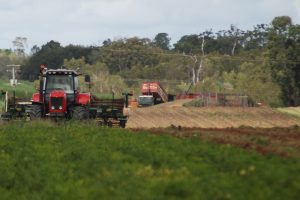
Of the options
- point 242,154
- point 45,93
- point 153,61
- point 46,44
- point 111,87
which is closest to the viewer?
point 242,154

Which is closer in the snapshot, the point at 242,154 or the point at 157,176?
the point at 157,176

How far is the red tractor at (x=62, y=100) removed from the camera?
33844 millimetres

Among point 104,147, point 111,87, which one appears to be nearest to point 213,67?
point 111,87

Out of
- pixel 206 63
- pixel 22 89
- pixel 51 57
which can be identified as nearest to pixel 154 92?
pixel 22 89

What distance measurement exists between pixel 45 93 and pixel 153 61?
10114 cm

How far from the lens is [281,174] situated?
1173cm

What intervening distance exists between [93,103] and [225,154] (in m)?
21.8

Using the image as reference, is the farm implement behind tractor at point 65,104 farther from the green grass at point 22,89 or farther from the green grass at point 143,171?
the green grass at point 22,89

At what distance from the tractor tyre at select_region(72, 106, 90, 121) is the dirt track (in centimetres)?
835

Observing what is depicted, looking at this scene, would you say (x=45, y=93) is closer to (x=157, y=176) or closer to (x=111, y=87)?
(x=157, y=176)

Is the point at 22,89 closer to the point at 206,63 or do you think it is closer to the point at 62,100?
the point at 206,63

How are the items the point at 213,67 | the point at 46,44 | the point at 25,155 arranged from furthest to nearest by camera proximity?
the point at 46,44, the point at 213,67, the point at 25,155

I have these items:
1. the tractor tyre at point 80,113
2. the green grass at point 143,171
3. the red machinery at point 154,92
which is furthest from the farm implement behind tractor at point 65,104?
the red machinery at point 154,92

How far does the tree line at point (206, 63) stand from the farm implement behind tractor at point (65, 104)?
167 ft
